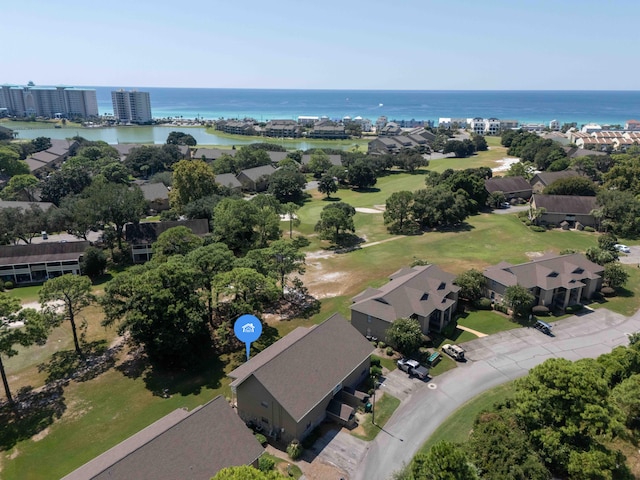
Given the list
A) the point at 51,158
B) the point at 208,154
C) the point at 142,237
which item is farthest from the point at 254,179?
the point at 51,158

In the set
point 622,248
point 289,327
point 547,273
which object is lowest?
point 289,327

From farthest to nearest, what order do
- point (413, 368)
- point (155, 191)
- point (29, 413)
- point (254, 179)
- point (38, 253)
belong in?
point (254, 179), point (155, 191), point (38, 253), point (413, 368), point (29, 413)

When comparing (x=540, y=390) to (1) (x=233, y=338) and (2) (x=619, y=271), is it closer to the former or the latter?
(1) (x=233, y=338)

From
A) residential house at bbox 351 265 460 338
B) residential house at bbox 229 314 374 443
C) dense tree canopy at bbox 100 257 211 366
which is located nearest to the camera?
residential house at bbox 229 314 374 443

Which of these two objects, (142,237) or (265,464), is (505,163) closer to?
(142,237)

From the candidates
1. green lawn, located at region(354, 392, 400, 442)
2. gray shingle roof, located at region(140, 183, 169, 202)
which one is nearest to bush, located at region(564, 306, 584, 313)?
green lawn, located at region(354, 392, 400, 442)

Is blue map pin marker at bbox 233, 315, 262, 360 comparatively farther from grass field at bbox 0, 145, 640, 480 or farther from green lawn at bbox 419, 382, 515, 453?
green lawn at bbox 419, 382, 515, 453

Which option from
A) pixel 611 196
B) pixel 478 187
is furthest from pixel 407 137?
pixel 611 196

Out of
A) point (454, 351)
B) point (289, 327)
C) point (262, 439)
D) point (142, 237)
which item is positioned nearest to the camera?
point (262, 439)
